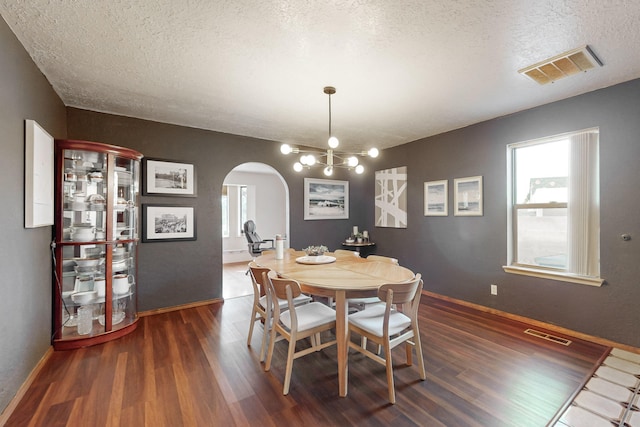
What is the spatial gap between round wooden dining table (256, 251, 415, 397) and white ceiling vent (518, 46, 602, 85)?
2.07 meters

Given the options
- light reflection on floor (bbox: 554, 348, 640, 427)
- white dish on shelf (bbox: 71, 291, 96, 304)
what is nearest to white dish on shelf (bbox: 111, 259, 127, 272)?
white dish on shelf (bbox: 71, 291, 96, 304)

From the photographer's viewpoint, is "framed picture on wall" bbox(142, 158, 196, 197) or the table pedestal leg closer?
the table pedestal leg

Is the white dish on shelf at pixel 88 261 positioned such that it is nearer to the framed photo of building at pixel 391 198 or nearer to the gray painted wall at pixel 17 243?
the gray painted wall at pixel 17 243

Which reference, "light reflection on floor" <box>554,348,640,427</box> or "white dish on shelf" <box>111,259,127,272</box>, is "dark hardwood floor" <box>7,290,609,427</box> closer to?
"light reflection on floor" <box>554,348,640,427</box>

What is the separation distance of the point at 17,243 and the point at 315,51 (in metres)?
2.60

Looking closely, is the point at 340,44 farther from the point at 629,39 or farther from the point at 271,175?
the point at 271,175

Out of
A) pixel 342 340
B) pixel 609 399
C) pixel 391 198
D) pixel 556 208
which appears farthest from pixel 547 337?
pixel 391 198

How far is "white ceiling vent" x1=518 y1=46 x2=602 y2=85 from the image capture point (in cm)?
213

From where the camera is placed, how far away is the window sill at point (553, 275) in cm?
278

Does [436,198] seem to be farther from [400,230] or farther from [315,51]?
[315,51]

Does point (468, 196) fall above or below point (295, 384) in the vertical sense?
above

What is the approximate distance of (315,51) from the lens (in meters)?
2.11

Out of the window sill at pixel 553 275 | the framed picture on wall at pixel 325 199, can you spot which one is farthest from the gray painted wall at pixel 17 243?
the window sill at pixel 553 275

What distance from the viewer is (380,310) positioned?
2305mm
